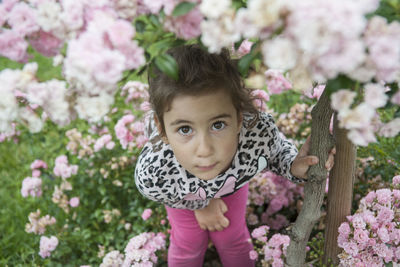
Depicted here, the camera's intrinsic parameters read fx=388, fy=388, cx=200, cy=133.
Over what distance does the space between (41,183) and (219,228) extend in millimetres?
1211

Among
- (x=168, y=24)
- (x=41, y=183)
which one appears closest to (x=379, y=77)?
(x=168, y=24)

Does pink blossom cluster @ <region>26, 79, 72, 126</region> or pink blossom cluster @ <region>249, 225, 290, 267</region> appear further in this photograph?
pink blossom cluster @ <region>249, 225, 290, 267</region>

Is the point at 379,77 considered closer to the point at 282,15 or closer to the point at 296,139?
the point at 282,15

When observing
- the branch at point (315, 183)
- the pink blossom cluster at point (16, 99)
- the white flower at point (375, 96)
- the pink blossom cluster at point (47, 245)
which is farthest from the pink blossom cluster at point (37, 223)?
the white flower at point (375, 96)

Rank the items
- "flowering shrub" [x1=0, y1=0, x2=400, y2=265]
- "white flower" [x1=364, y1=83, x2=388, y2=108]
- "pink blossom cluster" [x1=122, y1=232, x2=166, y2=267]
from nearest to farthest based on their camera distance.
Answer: "flowering shrub" [x1=0, y1=0, x2=400, y2=265]
"white flower" [x1=364, y1=83, x2=388, y2=108]
"pink blossom cluster" [x1=122, y1=232, x2=166, y2=267]

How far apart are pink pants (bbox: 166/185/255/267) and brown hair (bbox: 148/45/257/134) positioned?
1.85 feet

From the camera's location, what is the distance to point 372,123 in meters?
0.84

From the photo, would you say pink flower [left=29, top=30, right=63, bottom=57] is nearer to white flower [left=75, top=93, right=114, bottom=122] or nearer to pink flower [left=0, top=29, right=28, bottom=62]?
pink flower [left=0, top=29, right=28, bottom=62]

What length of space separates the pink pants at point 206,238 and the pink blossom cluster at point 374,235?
56cm

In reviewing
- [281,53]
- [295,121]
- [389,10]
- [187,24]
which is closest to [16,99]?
[187,24]

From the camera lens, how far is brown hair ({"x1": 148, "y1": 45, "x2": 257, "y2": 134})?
4.48 feet

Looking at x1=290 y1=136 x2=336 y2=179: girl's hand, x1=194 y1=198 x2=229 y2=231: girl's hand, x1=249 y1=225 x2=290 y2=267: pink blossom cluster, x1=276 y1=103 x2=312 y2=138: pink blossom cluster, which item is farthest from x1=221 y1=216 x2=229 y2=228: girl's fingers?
x1=276 y1=103 x2=312 y2=138: pink blossom cluster

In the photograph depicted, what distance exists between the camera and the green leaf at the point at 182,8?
28.2 inches

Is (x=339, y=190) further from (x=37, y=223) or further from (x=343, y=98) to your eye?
(x=37, y=223)
